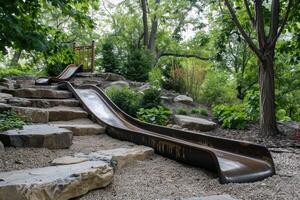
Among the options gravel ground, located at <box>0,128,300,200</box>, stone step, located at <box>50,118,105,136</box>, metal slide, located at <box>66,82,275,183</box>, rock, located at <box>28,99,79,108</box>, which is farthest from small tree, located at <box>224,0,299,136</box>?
rock, located at <box>28,99,79,108</box>

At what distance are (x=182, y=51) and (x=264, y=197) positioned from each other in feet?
48.5

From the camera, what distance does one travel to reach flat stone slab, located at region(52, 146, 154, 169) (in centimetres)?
253

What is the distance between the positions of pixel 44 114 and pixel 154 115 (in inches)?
69.6

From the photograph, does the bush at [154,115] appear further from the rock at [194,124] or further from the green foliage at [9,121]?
the green foliage at [9,121]

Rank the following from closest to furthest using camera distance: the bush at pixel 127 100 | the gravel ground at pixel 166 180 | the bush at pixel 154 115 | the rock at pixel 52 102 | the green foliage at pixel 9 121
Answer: the gravel ground at pixel 166 180 → the green foliage at pixel 9 121 → the rock at pixel 52 102 → the bush at pixel 154 115 → the bush at pixel 127 100

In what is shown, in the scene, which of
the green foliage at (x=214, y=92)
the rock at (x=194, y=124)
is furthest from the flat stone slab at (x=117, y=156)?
the green foliage at (x=214, y=92)

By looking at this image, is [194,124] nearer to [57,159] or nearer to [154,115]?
[154,115]

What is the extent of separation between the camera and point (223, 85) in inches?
310

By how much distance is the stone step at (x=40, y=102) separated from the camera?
4.43m

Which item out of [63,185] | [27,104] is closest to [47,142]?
[63,185]

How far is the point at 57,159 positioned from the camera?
8.44 ft

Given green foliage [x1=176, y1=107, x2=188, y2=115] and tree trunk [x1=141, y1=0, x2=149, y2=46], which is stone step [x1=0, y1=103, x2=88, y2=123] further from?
tree trunk [x1=141, y1=0, x2=149, y2=46]

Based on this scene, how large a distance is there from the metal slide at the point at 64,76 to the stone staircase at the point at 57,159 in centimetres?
228

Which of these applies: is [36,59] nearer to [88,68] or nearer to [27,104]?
[27,104]
